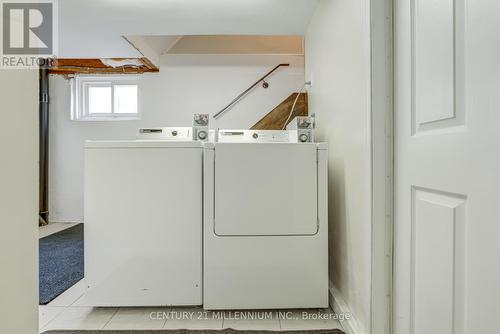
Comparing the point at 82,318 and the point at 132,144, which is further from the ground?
the point at 132,144

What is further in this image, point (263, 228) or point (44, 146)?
point (44, 146)

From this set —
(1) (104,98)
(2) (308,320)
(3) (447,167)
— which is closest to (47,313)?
(2) (308,320)

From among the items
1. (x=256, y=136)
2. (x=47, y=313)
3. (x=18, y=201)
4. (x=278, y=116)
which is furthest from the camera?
(x=278, y=116)

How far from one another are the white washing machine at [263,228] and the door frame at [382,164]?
0.45 meters

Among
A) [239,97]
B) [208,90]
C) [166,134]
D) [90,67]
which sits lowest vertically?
[166,134]

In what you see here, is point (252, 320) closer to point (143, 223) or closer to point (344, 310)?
point (344, 310)

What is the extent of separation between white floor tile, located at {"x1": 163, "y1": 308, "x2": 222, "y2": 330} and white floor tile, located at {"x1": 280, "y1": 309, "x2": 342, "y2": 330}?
0.38 m

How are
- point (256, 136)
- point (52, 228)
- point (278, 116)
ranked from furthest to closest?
point (52, 228) < point (278, 116) < point (256, 136)

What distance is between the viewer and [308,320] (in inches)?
67.4

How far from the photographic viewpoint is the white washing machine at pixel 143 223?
1709mm

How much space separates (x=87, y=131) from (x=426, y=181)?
4441 mm

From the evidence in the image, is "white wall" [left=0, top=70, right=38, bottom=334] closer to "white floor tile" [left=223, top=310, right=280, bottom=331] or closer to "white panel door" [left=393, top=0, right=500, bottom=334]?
"white floor tile" [left=223, top=310, right=280, bottom=331]

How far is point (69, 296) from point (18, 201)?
147 centimetres

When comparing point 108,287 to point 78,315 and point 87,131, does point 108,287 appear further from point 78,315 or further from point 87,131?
point 87,131
